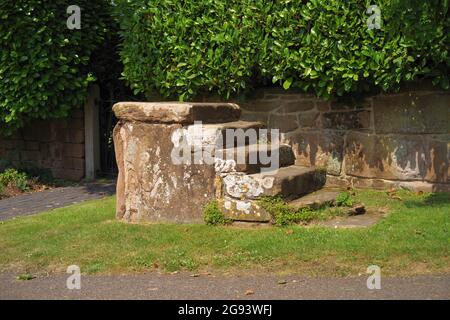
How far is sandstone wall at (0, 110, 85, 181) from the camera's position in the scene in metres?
11.7

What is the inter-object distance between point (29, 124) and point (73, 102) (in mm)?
1599

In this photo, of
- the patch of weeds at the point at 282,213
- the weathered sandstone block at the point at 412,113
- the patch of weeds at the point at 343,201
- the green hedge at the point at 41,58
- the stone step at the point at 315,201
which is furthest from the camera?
the green hedge at the point at 41,58

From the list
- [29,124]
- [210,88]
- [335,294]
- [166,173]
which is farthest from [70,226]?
[29,124]

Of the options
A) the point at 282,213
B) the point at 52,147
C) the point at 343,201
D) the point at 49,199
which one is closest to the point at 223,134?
the point at 282,213

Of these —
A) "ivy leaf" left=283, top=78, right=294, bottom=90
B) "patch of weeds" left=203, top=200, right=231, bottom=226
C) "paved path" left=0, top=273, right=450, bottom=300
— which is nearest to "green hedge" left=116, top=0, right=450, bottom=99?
"ivy leaf" left=283, top=78, right=294, bottom=90

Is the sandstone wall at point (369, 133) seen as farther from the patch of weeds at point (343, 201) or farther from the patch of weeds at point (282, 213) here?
the patch of weeds at point (282, 213)

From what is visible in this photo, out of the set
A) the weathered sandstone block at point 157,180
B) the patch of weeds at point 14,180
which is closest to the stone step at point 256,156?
the weathered sandstone block at point 157,180

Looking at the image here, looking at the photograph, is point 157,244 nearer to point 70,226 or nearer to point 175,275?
point 175,275

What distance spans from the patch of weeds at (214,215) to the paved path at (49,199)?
121 inches

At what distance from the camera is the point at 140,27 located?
938 centimetres

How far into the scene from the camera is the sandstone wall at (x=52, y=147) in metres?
11.7

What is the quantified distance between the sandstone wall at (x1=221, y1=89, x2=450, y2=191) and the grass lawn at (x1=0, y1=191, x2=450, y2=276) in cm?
97

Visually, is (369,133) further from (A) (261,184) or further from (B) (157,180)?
(B) (157,180)

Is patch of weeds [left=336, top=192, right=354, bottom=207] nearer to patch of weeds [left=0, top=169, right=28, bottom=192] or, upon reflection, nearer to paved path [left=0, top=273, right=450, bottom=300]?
paved path [left=0, top=273, right=450, bottom=300]
